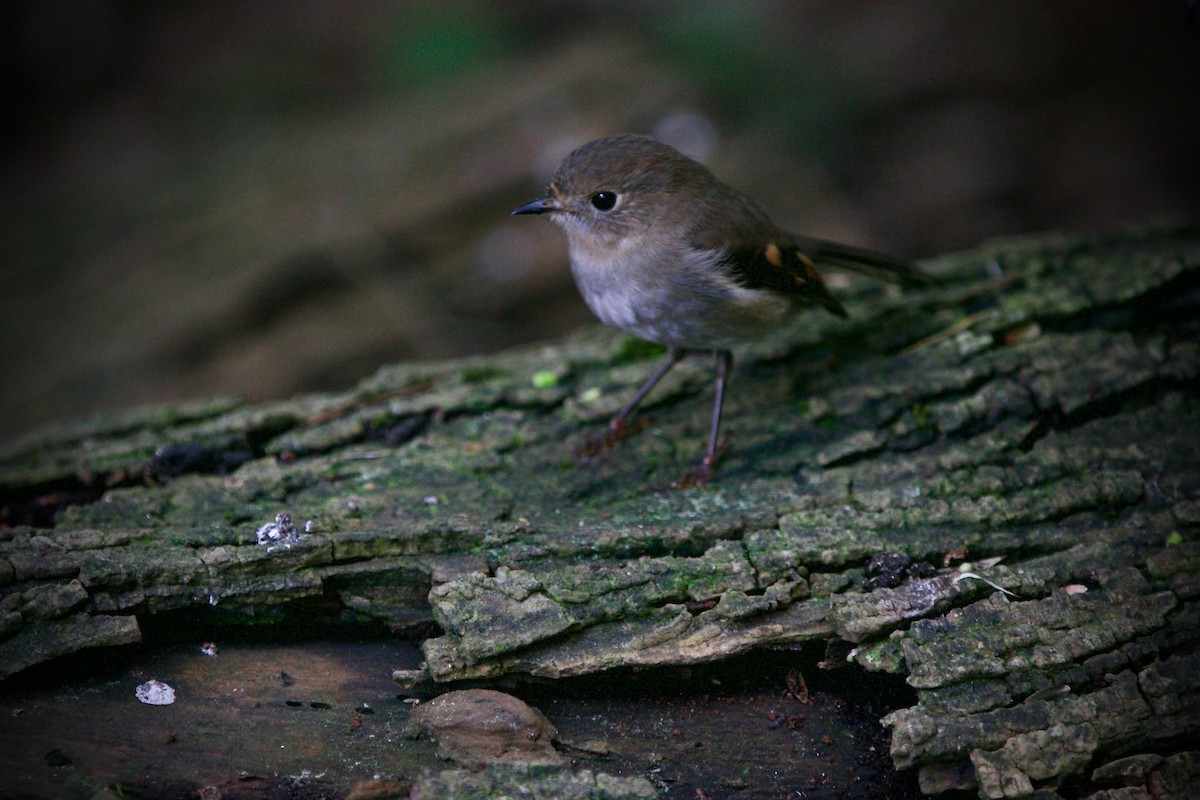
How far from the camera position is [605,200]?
3861mm

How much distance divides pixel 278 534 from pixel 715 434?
1.68m

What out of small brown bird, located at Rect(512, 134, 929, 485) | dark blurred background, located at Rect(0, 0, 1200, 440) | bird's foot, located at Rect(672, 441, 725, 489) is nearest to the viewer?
bird's foot, located at Rect(672, 441, 725, 489)

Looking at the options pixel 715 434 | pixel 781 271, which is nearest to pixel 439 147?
pixel 781 271

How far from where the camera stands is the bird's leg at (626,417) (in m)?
3.77

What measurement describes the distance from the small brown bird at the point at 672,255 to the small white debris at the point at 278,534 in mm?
1344

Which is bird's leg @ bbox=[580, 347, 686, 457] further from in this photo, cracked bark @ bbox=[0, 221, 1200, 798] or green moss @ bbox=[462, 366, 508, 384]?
green moss @ bbox=[462, 366, 508, 384]

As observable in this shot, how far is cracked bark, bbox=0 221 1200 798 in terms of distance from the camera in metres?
2.63

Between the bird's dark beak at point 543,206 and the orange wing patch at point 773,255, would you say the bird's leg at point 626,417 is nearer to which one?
the orange wing patch at point 773,255

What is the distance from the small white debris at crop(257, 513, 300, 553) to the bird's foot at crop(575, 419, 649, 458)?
1157mm

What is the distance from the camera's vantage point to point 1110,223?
23.7 ft

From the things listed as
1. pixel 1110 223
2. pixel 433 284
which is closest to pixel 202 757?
pixel 433 284

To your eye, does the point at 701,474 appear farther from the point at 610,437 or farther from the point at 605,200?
the point at 605,200

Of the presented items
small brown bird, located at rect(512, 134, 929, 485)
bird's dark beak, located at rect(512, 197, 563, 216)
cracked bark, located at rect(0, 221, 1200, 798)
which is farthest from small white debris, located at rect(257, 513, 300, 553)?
bird's dark beak, located at rect(512, 197, 563, 216)

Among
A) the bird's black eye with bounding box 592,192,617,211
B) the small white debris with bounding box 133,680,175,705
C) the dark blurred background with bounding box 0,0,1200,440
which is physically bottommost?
the small white debris with bounding box 133,680,175,705
